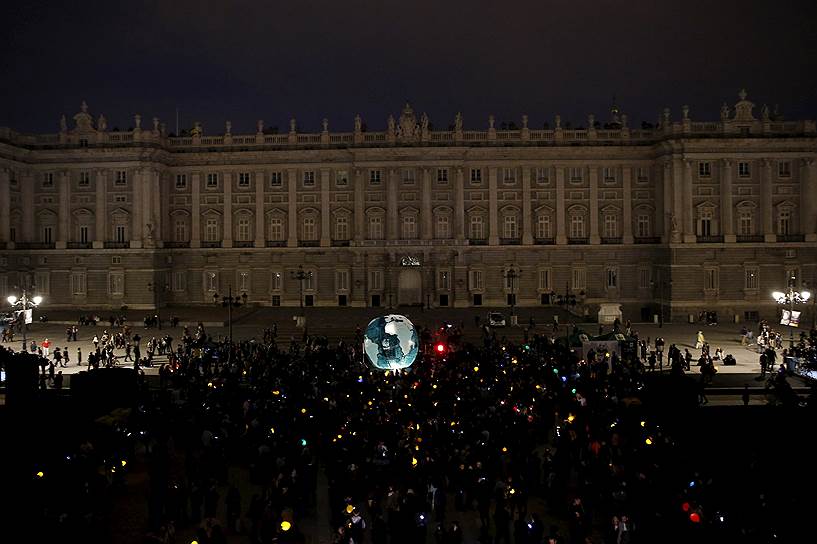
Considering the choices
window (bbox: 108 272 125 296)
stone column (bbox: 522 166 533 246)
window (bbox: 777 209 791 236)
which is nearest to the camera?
window (bbox: 777 209 791 236)

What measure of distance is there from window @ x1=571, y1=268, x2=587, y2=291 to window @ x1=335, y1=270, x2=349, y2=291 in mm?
18822

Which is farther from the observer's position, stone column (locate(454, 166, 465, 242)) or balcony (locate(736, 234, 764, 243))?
stone column (locate(454, 166, 465, 242))

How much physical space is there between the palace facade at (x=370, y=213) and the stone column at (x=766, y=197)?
41 cm

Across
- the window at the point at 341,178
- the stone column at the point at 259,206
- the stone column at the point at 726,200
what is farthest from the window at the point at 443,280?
the stone column at the point at 726,200

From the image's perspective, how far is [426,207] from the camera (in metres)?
63.8

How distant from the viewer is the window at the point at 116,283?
6267 cm

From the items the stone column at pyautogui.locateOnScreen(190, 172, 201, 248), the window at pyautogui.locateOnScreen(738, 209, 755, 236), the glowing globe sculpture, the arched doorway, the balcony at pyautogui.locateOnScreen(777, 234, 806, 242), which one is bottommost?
the glowing globe sculpture

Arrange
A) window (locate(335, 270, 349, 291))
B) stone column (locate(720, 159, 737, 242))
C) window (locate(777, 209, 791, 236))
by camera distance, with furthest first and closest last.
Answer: window (locate(335, 270, 349, 291)) < window (locate(777, 209, 791, 236)) < stone column (locate(720, 159, 737, 242))

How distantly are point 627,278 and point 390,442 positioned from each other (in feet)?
157

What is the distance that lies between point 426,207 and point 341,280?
939 cm

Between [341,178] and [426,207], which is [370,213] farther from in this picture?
[426,207]

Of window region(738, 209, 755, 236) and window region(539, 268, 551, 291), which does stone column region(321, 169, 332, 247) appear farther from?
window region(738, 209, 755, 236)

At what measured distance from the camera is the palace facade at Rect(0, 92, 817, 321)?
2468 inches

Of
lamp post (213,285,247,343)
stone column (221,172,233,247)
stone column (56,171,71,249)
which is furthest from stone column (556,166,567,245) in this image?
stone column (56,171,71,249)
